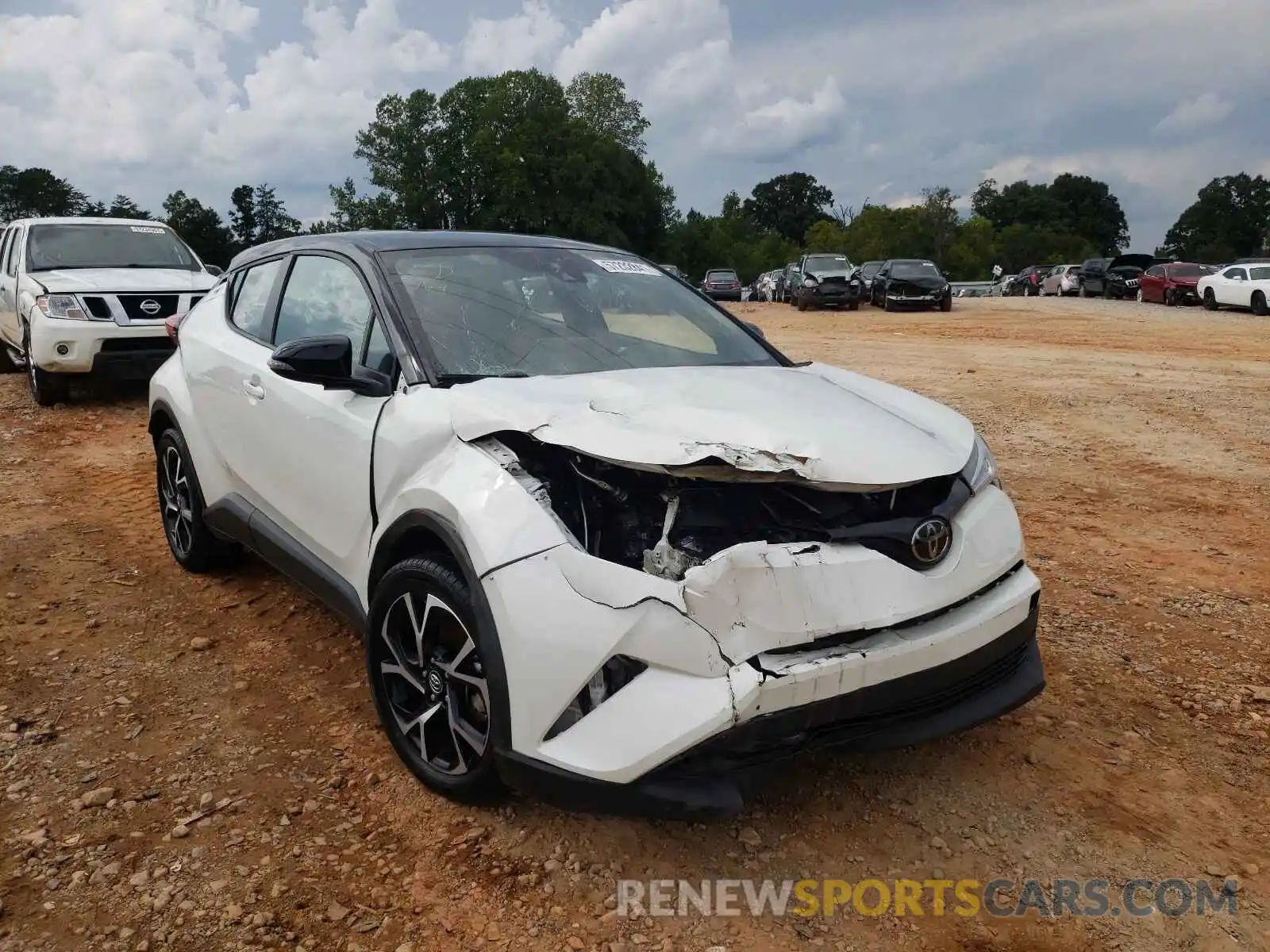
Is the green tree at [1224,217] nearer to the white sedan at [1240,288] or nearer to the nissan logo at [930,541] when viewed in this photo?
the white sedan at [1240,288]

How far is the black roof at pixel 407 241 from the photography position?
349 centimetres

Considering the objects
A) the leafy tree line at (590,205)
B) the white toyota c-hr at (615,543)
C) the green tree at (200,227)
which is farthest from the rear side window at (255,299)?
the green tree at (200,227)

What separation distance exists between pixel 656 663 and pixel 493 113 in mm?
64335

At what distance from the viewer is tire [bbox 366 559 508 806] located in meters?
2.50

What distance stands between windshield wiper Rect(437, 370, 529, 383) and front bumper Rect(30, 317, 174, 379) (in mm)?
7191

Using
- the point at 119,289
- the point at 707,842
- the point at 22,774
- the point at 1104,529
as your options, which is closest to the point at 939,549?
the point at 707,842

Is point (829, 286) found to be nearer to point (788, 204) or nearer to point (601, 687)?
point (601, 687)

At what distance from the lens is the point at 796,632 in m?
2.17

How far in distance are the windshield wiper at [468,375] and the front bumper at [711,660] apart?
0.78 metres

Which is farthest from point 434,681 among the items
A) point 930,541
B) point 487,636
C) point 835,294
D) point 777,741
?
point 835,294

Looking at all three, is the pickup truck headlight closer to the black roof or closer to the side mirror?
the black roof

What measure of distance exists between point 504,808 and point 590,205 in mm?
Result: 59266

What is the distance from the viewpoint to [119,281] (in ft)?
29.9

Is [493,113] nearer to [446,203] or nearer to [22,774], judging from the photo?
[446,203]
